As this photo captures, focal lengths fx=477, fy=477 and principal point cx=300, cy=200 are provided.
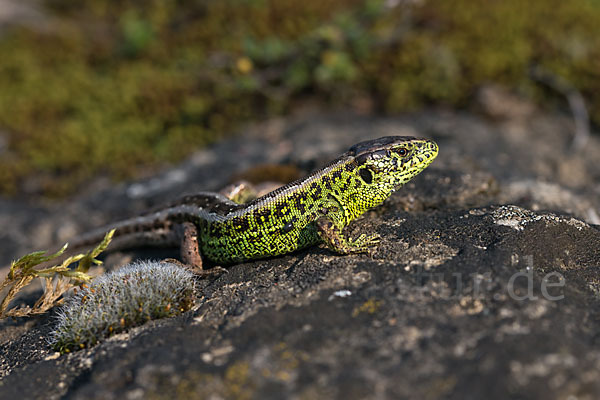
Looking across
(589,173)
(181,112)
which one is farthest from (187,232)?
(589,173)

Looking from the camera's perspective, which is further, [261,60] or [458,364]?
[261,60]

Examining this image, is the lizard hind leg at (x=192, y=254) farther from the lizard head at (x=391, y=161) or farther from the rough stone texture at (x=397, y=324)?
the lizard head at (x=391, y=161)

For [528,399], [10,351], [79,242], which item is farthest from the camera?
[79,242]

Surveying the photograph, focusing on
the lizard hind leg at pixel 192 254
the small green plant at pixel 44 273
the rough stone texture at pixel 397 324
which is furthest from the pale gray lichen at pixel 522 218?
the small green plant at pixel 44 273

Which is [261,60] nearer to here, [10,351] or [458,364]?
[10,351]

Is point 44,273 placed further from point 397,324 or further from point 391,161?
point 391,161

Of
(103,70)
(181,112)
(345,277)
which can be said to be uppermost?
(103,70)

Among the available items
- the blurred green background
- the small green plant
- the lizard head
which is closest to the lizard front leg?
the lizard head
